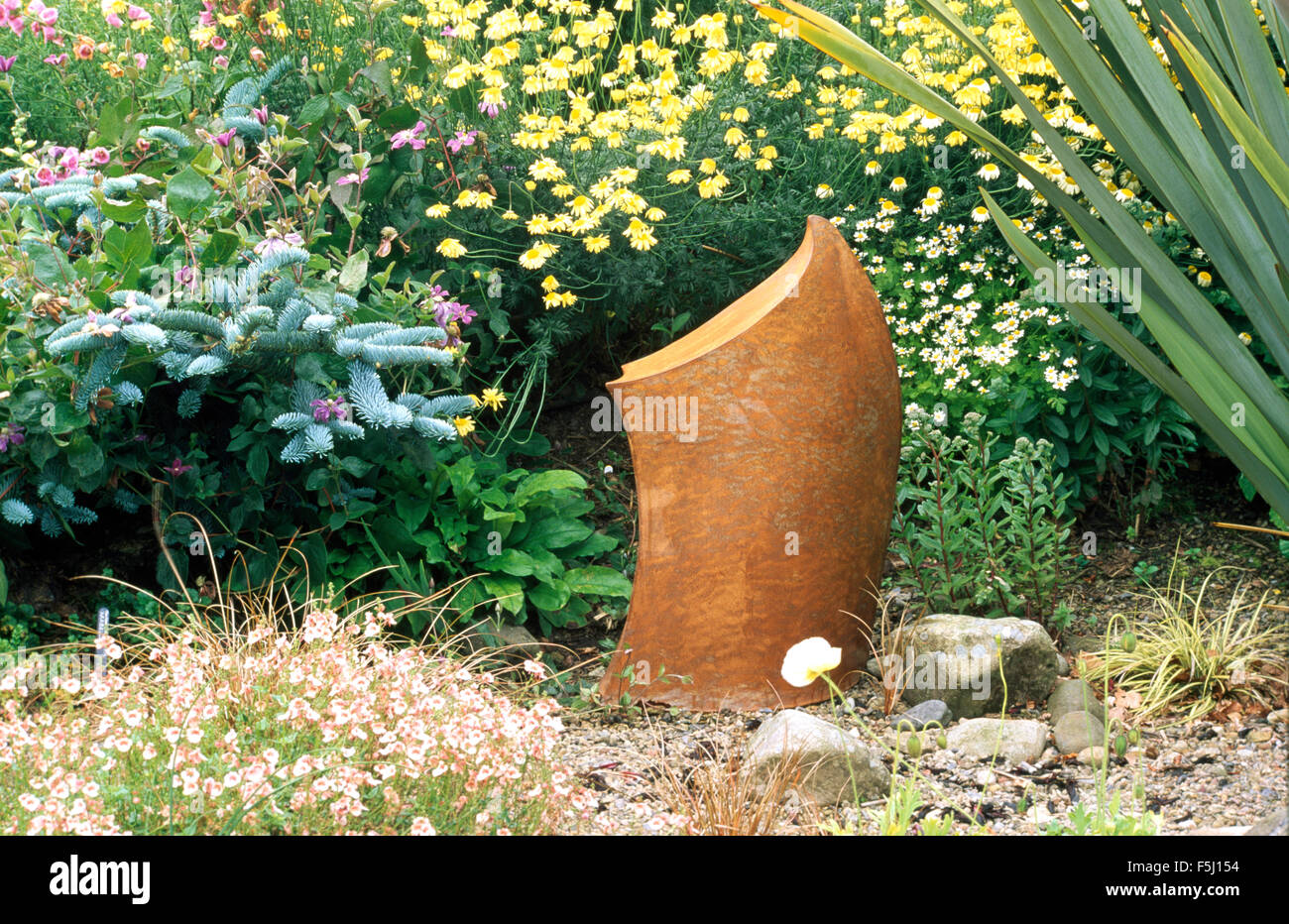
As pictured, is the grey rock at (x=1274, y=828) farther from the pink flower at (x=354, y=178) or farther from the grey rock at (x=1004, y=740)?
the pink flower at (x=354, y=178)

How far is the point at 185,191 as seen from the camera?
2.98 metres

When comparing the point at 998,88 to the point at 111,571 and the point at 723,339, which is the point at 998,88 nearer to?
the point at 723,339

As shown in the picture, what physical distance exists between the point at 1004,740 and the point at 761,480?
0.85 meters

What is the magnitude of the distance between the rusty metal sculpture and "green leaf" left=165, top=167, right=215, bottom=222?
119cm

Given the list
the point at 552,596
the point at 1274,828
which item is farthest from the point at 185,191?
the point at 1274,828

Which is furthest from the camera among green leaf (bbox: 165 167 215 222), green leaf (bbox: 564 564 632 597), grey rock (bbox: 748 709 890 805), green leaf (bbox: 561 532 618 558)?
green leaf (bbox: 561 532 618 558)

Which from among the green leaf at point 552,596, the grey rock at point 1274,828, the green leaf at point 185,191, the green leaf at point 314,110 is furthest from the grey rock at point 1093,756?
the green leaf at point 314,110

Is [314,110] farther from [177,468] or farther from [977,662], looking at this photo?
[977,662]

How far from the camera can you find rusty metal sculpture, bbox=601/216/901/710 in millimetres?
2887

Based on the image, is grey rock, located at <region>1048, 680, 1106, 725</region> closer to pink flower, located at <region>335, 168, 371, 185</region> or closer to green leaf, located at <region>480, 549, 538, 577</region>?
green leaf, located at <region>480, 549, 538, 577</region>

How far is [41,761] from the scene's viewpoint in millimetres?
1975

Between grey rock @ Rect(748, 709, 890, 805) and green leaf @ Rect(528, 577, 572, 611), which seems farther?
green leaf @ Rect(528, 577, 572, 611)

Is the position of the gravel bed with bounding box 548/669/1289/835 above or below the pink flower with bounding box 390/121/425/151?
below

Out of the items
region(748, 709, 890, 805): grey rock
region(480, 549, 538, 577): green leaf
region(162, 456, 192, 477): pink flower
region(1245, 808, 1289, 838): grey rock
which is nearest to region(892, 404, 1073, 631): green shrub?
region(748, 709, 890, 805): grey rock
